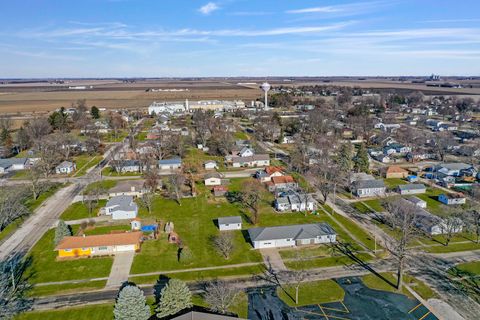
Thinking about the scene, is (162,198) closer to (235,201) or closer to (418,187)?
(235,201)

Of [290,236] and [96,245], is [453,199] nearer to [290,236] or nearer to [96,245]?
[290,236]

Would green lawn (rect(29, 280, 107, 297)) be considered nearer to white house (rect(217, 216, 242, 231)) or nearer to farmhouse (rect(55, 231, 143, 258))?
farmhouse (rect(55, 231, 143, 258))

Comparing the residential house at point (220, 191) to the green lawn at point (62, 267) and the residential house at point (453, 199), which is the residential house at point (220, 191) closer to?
the green lawn at point (62, 267)

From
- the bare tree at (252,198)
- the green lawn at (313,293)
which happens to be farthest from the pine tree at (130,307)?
the bare tree at (252,198)

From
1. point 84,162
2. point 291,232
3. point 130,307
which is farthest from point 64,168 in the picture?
point 130,307

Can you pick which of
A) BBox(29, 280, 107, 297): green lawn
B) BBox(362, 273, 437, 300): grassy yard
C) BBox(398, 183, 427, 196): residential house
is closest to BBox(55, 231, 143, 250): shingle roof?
BBox(29, 280, 107, 297): green lawn

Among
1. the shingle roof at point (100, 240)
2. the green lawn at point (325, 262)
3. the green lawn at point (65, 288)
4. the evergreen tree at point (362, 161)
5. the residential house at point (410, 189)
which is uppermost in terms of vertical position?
the evergreen tree at point (362, 161)

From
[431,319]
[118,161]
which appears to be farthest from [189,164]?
[431,319]
